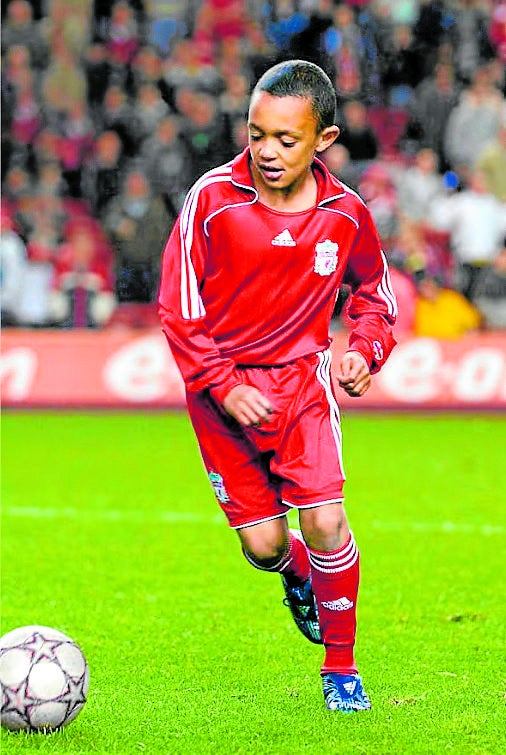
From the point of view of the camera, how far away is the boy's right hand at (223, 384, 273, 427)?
177 inches

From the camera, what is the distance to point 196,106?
16516 mm

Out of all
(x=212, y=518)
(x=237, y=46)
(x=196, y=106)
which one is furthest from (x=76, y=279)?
(x=212, y=518)

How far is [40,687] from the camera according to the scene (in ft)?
14.0

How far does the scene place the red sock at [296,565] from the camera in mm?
5129

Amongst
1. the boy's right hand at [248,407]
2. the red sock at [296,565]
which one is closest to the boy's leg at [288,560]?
the red sock at [296,565]

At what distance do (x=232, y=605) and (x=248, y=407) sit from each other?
2.14m

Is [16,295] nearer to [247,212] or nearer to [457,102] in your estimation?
[457,102]

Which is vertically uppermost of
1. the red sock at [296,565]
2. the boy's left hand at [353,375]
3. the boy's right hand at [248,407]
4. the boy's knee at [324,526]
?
the boy's left hand at [353,375]

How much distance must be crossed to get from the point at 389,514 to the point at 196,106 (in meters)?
8.81

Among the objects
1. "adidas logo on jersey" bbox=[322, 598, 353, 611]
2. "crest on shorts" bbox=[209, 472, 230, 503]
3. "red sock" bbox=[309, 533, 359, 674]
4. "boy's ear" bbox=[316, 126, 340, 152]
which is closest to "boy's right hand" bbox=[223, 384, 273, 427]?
"crest on shorts" bbox=[209, 472, 230, 503]

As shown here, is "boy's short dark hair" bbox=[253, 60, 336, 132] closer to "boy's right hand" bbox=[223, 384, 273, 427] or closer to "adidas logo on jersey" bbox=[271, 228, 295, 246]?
"adidas logo on jersey" bbox=[271, 228, 295, 246]

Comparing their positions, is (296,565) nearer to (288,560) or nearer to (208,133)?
(288,560)

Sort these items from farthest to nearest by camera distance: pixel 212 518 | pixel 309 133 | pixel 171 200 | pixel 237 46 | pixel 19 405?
1. pixel 237 46
2. pixel 171 200
3. pixel 19 405
4. pixel 212 518
5. pixel 309 133

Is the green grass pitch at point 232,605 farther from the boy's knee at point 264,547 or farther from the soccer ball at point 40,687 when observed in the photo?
the boy's knee at point 264,547
